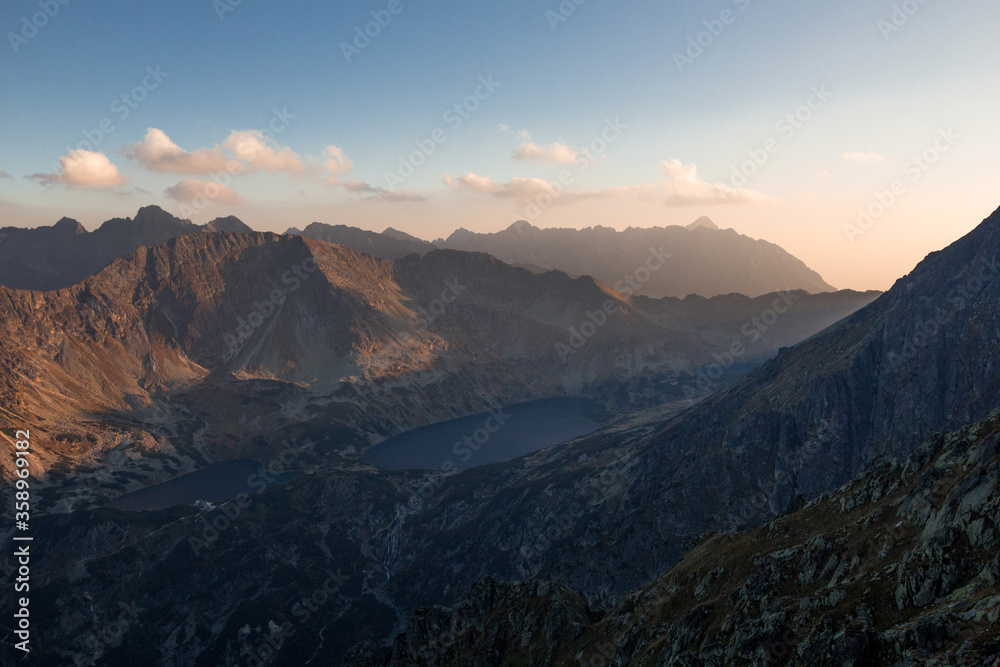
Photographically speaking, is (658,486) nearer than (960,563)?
No

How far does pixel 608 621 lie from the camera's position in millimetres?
78500

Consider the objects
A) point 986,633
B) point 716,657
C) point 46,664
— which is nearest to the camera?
point 986,633

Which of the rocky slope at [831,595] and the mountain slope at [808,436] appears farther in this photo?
the mountain slope at [808,436]

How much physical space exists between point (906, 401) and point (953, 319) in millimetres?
27159

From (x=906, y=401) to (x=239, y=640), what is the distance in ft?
634

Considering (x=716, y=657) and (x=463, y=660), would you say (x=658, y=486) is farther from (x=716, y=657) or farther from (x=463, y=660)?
(x=716, y=657)

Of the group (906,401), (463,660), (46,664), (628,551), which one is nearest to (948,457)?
(463,660)

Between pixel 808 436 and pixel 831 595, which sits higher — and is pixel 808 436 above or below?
below

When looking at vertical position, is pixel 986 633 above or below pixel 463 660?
above

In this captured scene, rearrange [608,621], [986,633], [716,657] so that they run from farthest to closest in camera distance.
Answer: [608,621], [716,657], [986,633]

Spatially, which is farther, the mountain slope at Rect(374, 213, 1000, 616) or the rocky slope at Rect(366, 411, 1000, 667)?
the mountain slope at Rect(374, 213, 1000, 616)

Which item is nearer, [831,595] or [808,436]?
[831,595]

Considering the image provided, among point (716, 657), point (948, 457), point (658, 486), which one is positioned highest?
point (948, 457)

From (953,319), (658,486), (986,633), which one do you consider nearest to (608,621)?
(986,633)
